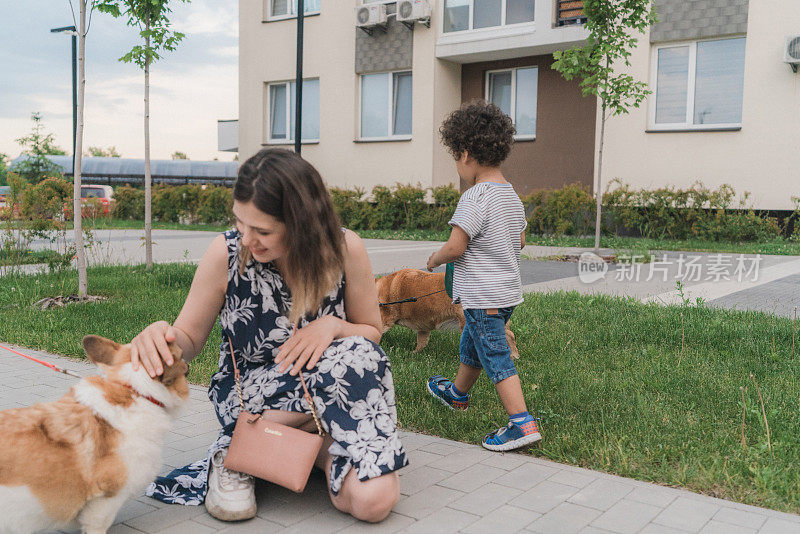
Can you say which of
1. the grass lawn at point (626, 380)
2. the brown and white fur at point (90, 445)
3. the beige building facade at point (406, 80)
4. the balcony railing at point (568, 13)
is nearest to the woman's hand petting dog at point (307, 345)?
the brown and white fur at point (90, 445)

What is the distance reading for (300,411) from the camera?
2.88m

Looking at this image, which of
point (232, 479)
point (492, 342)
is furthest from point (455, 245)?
point (232, 479)

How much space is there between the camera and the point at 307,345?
2854 millimetres

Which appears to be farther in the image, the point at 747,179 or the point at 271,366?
the point at 747,179

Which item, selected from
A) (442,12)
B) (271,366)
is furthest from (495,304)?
(442,12)

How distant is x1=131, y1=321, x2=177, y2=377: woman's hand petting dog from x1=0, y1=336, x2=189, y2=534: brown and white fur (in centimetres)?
3

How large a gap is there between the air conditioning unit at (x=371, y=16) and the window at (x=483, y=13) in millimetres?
1571

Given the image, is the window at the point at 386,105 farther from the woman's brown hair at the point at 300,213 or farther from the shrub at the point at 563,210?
the woman's brown hair at the point at 300,213

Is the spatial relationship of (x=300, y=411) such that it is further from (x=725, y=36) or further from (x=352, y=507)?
(x=725, y=36)

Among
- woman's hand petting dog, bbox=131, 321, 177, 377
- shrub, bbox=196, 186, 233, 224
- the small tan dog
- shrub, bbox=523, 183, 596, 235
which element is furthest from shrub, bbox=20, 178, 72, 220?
shrub, bbox=196, 186, 233, 224

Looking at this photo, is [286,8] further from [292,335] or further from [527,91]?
[292,335]

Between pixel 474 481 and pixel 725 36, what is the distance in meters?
13.8

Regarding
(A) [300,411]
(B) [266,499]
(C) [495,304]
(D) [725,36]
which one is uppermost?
(D) [725,36]

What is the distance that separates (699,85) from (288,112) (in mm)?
11113
